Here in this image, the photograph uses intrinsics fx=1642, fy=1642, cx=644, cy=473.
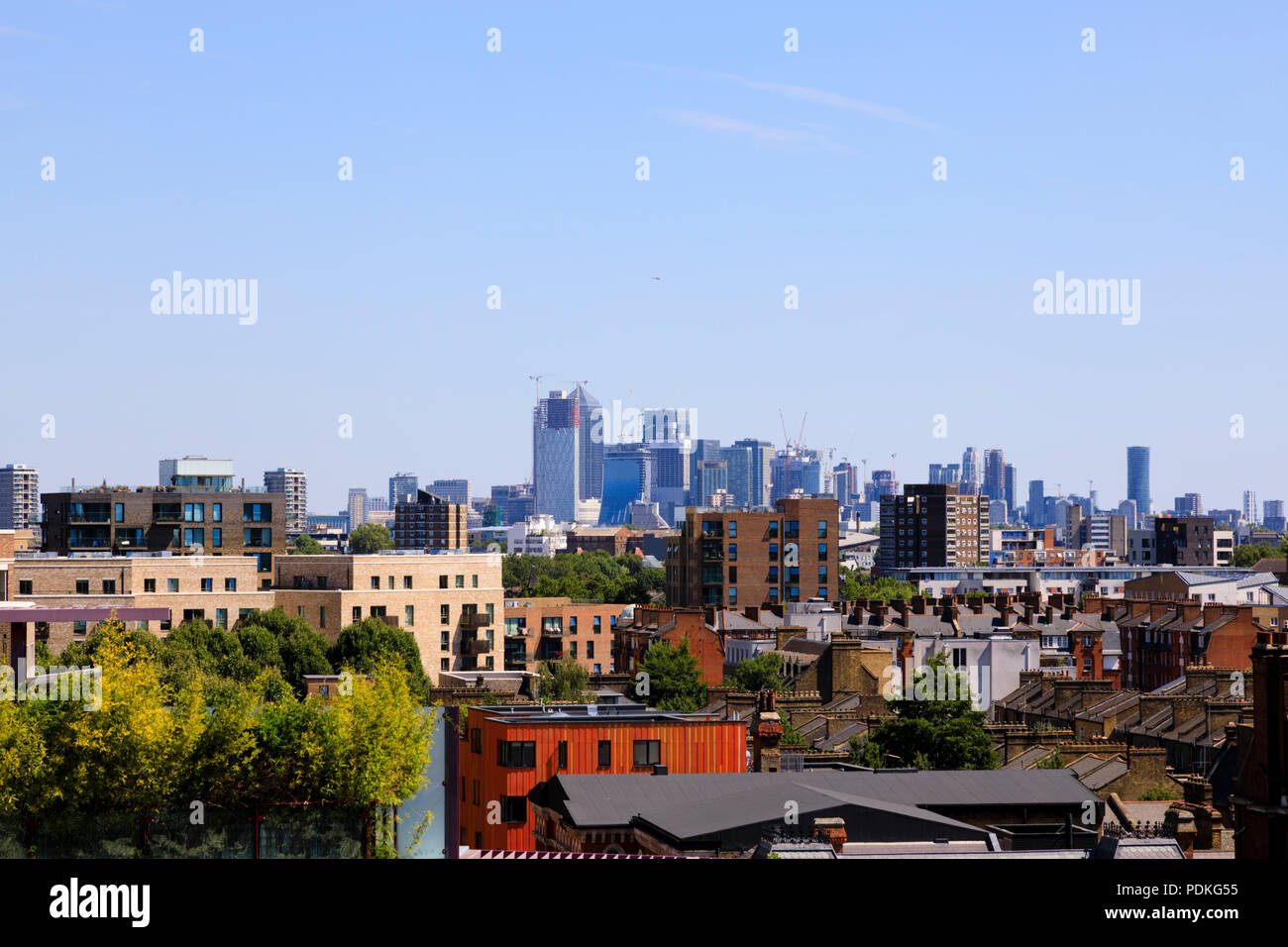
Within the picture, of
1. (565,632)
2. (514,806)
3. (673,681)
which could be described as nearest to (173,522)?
(565,632)

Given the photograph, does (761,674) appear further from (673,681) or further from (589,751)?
(589,751)

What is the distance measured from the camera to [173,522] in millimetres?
110125

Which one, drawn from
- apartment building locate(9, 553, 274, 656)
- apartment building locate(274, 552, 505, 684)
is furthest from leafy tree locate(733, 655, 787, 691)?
apartment building locate(9, 553, 274, 656)

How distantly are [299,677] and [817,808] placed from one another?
191 feet

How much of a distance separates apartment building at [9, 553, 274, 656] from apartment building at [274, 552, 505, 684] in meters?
2.73

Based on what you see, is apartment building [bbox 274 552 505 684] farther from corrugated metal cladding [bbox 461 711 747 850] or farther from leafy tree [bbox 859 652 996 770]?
corrugated metal cladding [bbox 461 711 747 850]

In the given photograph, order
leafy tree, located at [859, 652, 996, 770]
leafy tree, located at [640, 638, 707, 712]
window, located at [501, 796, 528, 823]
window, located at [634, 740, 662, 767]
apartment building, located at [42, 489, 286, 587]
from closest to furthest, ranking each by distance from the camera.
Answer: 1. window, located at [501, 796, 528, 823]
2. window, located at [634, 740, 662, 767]
3. leafy tree, located at [859, 652, 996, 770]
4. leafy tree, located at [640, 638, 707, 712]
5. apartment building, located at [42, 489, 286, 587]

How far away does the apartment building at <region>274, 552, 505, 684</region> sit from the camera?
97.7 m

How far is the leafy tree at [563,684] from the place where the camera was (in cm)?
6823

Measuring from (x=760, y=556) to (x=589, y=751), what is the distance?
326ft

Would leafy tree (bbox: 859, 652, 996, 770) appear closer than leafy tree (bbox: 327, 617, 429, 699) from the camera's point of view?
Yes

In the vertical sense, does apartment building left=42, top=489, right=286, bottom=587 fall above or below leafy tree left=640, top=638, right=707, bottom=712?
above

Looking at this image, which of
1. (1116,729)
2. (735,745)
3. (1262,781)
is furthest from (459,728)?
(1116,729)
